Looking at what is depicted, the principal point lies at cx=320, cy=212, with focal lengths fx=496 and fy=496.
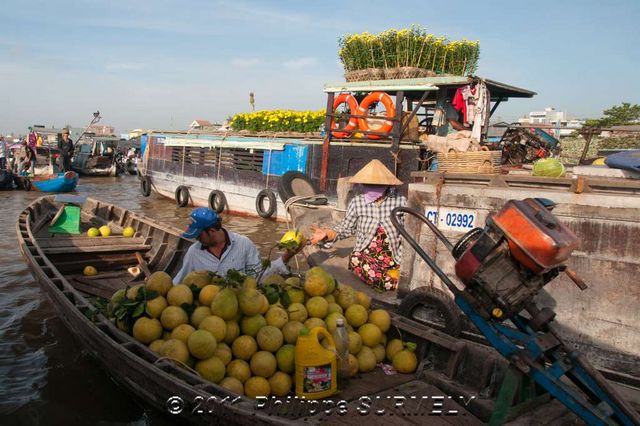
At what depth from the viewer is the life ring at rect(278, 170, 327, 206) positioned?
1170 centimetres

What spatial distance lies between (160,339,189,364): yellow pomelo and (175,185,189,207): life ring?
575 inches

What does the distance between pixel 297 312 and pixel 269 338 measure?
0.35 metres

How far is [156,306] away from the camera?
3543 millimetres

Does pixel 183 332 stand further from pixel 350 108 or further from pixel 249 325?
pixel 350 108

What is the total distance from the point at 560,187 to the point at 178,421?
3.63 metres

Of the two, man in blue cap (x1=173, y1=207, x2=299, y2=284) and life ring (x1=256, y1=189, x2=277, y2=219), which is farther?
life ring (x1=256, y1=189, x2=277, y2=219)

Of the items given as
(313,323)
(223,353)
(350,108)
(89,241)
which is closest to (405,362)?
(313,323)

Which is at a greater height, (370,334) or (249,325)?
(249,325)

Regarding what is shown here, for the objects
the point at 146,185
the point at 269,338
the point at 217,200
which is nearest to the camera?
the point at 269,338

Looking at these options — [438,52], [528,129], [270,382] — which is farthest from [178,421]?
[438,52]

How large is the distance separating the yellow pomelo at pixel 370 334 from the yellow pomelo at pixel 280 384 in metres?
0.76

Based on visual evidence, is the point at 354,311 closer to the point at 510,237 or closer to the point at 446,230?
the point at 446,230

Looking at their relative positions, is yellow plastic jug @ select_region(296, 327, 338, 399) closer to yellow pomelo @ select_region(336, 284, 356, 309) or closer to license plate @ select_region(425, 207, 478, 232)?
yellow pomelo @ select_region(336, 284, 356, 309)

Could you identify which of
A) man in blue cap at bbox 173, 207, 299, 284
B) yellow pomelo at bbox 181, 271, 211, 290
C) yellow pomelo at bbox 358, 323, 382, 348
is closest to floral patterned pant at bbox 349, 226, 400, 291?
man in blue cap at bbox 173, 207, 299, 284
